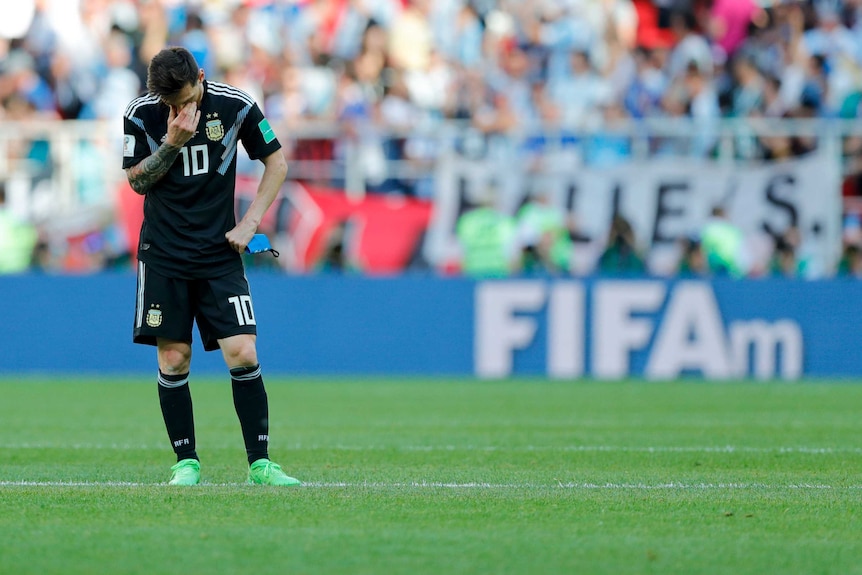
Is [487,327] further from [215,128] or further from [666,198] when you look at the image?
[215,128]

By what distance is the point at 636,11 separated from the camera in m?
21.7

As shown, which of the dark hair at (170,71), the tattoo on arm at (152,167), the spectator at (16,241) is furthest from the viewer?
the spectator at (16,241)

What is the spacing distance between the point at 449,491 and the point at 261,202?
167 centimetres

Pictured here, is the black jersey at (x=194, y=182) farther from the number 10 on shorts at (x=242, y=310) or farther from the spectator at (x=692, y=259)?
the spectator at (x=692, y=259)

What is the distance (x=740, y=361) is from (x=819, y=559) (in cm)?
1236

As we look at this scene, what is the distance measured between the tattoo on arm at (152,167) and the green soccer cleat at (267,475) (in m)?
1.42

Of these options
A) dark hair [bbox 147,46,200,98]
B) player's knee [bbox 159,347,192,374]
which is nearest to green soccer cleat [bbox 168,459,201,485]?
player's knee [bbox 159,347,192,374]

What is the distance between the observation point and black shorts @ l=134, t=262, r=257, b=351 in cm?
743

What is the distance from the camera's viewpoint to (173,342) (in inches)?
297

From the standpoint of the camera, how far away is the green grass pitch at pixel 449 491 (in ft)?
17.7

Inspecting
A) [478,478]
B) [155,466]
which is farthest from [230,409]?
[478,478]

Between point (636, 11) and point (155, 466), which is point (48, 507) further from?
point (636, 11)

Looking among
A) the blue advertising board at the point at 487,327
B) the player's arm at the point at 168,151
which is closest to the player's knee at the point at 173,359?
the player's arm at the point at 168,151

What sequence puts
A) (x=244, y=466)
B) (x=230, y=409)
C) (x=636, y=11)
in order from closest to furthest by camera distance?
(x=244, y=466)
(x=230, y=409)
(x=636, y=11)
